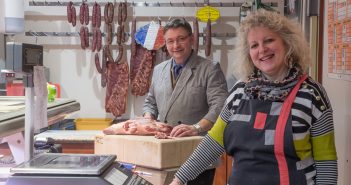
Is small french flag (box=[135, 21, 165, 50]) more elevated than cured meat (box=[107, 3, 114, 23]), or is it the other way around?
cured meat (box=[107, 3, 114, 23])

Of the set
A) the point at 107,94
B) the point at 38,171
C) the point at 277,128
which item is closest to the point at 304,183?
the point at 277,128

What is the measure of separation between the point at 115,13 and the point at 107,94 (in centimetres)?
95

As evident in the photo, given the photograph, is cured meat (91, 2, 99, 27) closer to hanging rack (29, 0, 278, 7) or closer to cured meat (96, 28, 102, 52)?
cured meat (96, 28, 102, 52)

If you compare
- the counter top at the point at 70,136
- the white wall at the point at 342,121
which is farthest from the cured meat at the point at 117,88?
the white wall at the point at 342,121

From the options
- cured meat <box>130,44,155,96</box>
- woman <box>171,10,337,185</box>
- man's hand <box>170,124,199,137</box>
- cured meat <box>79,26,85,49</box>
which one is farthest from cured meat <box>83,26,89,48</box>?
woman <box>171,10,337,185</box>

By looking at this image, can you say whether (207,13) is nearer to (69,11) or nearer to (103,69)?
(103,69)

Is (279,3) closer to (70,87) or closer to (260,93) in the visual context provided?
(70,87)

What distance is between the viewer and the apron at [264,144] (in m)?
1.81

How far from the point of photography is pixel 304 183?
→ 1.81 meters

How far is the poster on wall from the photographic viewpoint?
2.33 meters

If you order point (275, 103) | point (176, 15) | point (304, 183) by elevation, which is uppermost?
point (176, 15)

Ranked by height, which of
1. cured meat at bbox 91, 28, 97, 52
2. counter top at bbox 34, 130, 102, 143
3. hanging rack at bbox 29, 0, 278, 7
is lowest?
counter top at bbox 34, 130, 102, 143

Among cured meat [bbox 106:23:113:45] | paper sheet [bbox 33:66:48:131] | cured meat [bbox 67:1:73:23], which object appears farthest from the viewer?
cured meat [bbox 106:23:113:45]

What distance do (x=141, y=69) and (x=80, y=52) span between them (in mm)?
793
